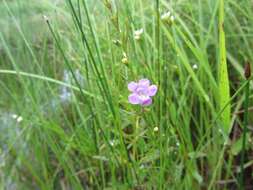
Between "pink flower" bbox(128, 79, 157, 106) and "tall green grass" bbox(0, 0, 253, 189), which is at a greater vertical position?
"pink flower" bbox(128, 79, 157, 106)

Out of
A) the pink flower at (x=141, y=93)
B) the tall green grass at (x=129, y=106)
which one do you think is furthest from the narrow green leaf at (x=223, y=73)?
the pink flower at (x=141, y=93)

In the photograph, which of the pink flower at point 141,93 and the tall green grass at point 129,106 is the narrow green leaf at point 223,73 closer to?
the tall green grass at point 129,106

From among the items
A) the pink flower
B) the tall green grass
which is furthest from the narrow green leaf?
the pink flower

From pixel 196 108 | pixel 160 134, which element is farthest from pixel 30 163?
pixel 160 134

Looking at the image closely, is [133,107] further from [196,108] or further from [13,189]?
[13,189]

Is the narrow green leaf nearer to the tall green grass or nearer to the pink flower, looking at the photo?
the tall green grass
